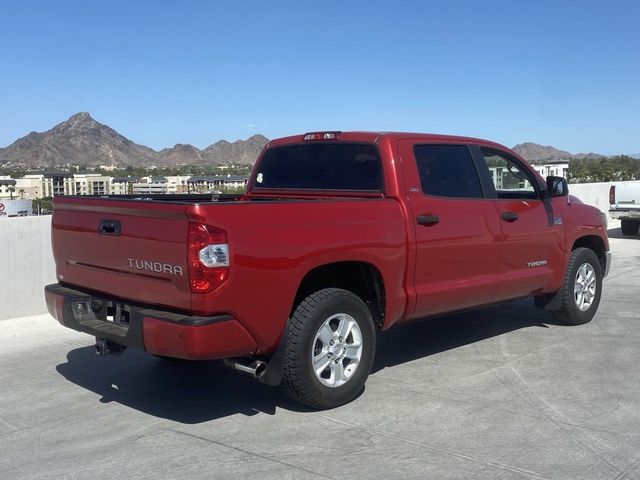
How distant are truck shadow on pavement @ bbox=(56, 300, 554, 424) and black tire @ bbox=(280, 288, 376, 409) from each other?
32 centimetres

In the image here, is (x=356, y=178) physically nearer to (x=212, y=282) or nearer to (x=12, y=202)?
(x=212, y=282)

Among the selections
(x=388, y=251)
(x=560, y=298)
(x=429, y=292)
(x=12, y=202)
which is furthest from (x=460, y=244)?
(x=12, y=202)

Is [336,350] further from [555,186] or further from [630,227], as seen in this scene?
[630,227]

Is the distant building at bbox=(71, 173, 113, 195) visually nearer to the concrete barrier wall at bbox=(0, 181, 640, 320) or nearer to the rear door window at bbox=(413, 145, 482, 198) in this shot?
the concrete barrier wall at bbox=(0, 181, 640, 320)

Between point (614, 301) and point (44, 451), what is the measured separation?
7.14 metres

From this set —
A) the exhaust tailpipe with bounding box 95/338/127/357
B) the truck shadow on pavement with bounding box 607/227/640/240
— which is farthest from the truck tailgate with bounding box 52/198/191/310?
the truck shadow on pavement with bounding box 607/227/640/240

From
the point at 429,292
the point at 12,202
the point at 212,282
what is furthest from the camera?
the point at 12,202

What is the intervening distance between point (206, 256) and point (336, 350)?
4.30 feet

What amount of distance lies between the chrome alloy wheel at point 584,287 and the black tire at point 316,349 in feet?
10.6

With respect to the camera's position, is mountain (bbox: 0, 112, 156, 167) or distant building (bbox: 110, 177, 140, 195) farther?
mountain (bbox: 0, 112, 156, 167)

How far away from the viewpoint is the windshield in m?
5.82

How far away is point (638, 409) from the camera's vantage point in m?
5.03

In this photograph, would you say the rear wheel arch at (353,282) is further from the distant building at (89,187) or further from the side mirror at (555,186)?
the distant building at (89,187)

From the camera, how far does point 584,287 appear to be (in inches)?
301
